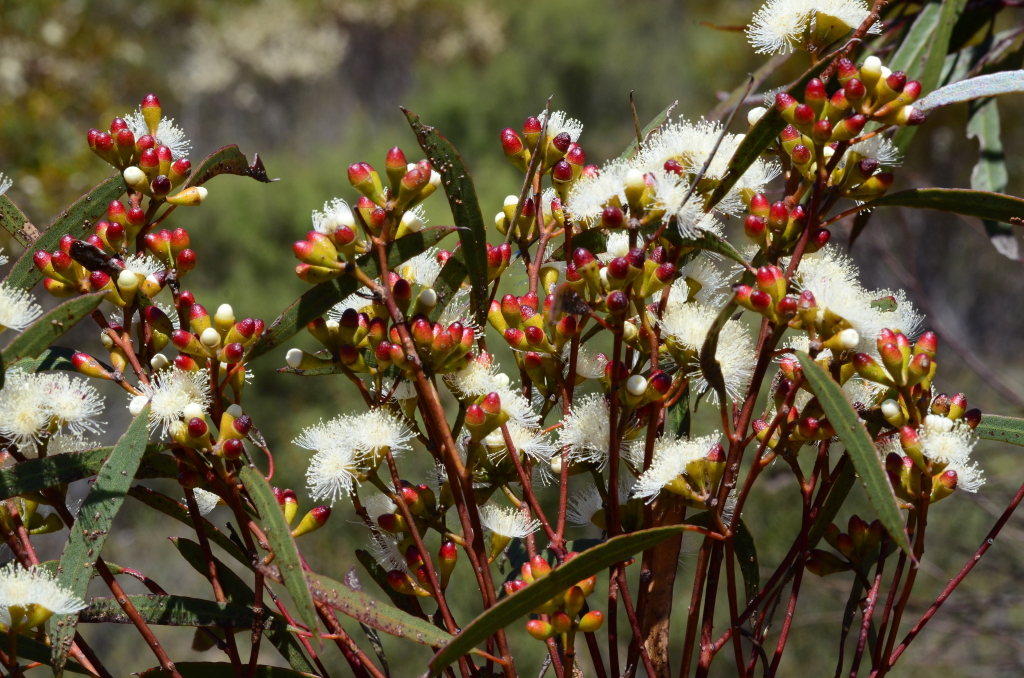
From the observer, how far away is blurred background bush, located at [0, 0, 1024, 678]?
9.07ft

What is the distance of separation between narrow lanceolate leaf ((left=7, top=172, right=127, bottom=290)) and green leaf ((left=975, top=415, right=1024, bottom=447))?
63 centimetres

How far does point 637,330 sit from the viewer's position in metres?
0.51

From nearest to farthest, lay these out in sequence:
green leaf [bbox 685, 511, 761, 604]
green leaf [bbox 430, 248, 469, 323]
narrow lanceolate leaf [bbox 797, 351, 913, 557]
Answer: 1. narrow lanceolate leaf [bbox 797, 351, 913, 557]
2. green leaf [bbox 430, 248, 469, 323]
3. green leaf [bbox 685, 511, 761, 604]

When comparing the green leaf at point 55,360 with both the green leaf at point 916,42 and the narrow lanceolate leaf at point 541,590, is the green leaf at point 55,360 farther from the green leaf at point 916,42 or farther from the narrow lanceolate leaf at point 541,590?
the green leaf at point 916,42

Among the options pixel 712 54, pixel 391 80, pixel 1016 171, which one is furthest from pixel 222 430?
pixel 391 80

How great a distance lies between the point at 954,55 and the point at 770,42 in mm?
823

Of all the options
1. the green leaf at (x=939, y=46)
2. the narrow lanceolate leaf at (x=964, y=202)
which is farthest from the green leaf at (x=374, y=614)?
the green leaf at (x=939, y=46)

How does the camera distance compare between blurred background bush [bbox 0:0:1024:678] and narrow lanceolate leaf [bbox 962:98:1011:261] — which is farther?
blurred background bush [bbox 0:0:1024:678]

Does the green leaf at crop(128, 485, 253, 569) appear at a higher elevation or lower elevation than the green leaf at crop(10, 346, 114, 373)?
lower

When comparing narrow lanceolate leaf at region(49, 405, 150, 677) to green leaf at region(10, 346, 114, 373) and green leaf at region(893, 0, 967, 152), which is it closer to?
green leaf at region(10, 346, 114, 373)

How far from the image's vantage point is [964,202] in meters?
0.53

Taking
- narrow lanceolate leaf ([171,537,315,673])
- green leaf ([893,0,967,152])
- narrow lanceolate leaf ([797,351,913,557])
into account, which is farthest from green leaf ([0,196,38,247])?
green leaf ([893,0,967,152])

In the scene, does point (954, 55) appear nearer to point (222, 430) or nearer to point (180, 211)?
point (222, 430)

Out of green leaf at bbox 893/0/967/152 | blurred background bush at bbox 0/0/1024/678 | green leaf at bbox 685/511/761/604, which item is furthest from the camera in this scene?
blurred background bush at bbox 0/0/1024/678
